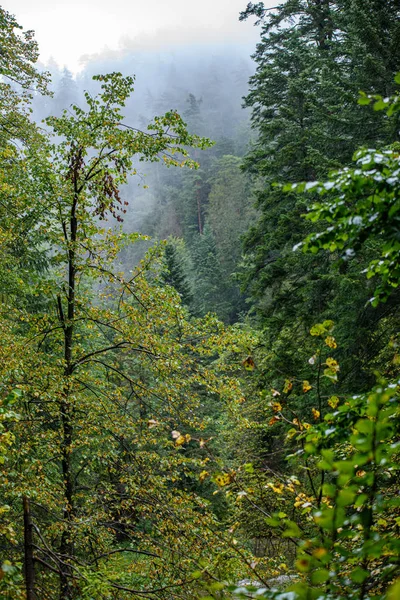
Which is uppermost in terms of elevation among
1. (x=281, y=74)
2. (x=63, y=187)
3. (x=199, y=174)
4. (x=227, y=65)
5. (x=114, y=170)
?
(x=227, y=65)

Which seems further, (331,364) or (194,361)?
(194,361)

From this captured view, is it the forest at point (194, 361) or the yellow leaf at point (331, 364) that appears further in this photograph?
the yellow leaf at point (331, 364)

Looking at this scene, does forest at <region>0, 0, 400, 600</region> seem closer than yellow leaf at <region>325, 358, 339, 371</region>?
Yes

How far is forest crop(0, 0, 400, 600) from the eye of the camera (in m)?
2.08

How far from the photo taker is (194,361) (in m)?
5.95

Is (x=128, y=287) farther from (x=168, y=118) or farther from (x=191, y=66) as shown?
(x=191, y=66)

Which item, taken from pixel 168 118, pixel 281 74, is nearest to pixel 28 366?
pixel 168 118

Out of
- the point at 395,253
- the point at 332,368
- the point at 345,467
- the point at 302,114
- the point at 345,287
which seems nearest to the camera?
the point at 345,467

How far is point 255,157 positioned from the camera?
45.2 feet

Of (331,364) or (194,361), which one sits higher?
(194,361)

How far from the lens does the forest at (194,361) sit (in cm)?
208

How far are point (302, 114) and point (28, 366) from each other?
36.6ft

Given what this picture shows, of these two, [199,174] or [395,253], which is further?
[199,174]

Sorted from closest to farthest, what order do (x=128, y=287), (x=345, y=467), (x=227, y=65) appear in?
1. (x=345, y=467)
2. (x=128, y=287)
3. (x=227, y=65)
